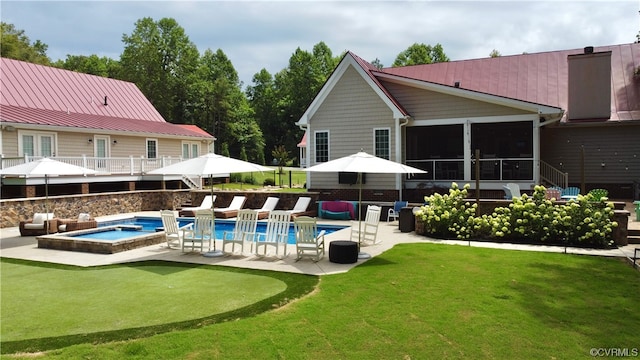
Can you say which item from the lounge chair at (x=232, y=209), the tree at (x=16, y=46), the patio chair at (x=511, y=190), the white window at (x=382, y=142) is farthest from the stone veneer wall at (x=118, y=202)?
the tree at (x=16, y=46)

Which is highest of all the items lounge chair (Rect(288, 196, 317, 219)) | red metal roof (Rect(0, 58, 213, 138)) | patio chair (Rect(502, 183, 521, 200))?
red metal roof (Rect(0, 58, 213, 138))

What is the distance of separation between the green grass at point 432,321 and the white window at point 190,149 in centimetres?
2630

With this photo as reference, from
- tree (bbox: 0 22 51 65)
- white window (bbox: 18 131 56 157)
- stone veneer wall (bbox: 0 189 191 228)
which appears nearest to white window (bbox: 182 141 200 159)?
white window (bbox: 18 131 56 157)

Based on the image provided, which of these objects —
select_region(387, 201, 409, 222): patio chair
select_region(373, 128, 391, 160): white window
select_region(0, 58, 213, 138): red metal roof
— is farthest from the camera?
select_region(0, 58, 213, 138): red metal roof

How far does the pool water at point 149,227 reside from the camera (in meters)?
14.4

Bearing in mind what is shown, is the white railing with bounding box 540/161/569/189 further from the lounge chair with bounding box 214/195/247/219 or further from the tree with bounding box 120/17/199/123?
the tree with bounding box 120/17/199/123

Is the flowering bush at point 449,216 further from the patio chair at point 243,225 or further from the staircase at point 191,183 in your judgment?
the staircase at point 191,183

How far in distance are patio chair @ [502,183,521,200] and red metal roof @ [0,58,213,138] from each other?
21.1 metres

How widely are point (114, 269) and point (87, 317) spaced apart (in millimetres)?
3315

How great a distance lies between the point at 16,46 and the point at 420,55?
4738cm

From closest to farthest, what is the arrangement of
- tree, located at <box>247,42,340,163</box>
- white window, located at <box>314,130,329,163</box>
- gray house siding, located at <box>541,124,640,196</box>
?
gray house siding, located at <box>541,124,640,196</box> < white window, located at <box>314,130,329,163</box> < tree, located at <box>247,42,340,163</box>

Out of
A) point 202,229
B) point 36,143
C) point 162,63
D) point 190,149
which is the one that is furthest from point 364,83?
point 162,63

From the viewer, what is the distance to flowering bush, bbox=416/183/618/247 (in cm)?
1124

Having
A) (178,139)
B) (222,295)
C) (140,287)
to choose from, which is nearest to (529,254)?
(222,295)
